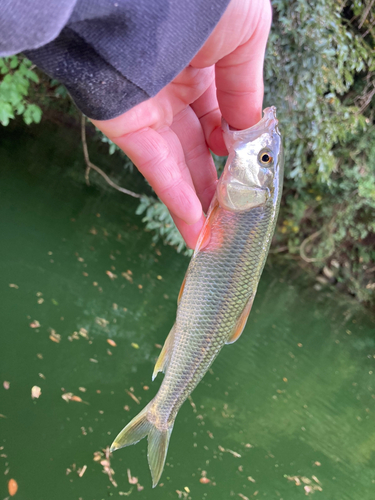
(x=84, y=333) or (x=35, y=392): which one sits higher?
(x=35, y=392)

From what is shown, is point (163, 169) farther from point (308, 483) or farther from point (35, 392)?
point (308, 483)

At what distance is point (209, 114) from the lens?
2088mm

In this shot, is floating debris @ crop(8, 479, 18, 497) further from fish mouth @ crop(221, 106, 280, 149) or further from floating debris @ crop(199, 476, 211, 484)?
fish mouth @ crop(221, 106, 280, 149)

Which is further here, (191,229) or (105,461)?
(105,461)

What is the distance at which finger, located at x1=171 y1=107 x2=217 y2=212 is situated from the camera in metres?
2.01

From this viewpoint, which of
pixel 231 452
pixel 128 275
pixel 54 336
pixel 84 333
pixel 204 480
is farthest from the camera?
pixel 128 275

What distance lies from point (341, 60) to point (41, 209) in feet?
14.8

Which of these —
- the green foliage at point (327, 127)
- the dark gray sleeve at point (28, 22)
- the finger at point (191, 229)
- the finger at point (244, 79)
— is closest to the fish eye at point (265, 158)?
the finger at point (244, 79)

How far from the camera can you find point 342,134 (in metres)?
5.61

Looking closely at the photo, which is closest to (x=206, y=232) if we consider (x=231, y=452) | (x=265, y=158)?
(x=265, y=158)

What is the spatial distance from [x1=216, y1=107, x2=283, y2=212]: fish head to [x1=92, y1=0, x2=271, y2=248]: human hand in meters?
0.08

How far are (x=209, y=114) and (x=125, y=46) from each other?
3.19 feet

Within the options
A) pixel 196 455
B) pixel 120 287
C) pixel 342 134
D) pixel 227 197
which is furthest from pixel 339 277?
pixel 227 197

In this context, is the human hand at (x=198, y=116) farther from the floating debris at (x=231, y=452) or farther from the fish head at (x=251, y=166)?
the floating debris at (x=231, y=452)
